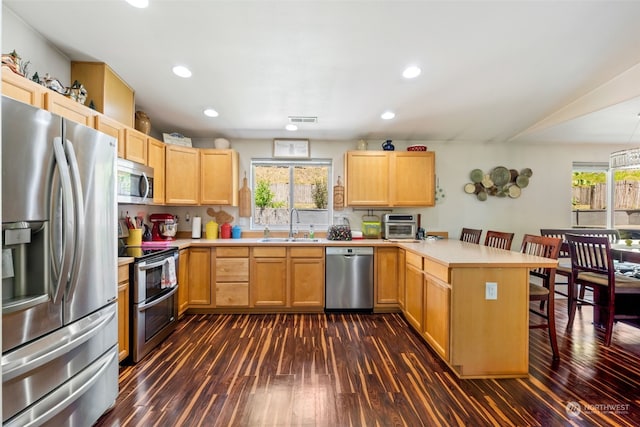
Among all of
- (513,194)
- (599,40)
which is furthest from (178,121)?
(513,194)

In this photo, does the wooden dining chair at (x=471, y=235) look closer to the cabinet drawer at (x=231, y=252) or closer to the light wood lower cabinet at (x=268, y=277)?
the light wood lower cabinet at (x=268, y=277)

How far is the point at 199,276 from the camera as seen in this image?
350 cm

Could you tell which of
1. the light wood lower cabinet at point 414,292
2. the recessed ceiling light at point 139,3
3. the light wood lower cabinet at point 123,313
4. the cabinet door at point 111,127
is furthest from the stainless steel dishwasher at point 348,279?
the recessed ceiling light at point 139,3

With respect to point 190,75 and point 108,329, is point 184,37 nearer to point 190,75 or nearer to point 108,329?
point 190,75

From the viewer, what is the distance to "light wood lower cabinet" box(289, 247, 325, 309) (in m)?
3.54

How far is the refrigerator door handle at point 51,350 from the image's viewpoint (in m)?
1.24

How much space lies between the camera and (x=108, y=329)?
1.84 metres

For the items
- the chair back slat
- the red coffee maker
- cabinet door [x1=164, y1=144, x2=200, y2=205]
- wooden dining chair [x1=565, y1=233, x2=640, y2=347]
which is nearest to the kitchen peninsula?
the chair back slat

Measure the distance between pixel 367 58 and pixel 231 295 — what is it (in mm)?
2915

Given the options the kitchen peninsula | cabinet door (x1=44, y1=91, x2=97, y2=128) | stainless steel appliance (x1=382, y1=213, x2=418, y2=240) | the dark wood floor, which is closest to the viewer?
the dark wood floor

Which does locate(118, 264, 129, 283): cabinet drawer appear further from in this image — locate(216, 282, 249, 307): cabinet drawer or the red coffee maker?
the red coffee maker

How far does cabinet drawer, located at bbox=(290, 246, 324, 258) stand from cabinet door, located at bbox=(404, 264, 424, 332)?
1039mm

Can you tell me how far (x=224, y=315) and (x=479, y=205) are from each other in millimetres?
3889

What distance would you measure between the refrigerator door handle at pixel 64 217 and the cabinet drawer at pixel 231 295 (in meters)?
2.08
